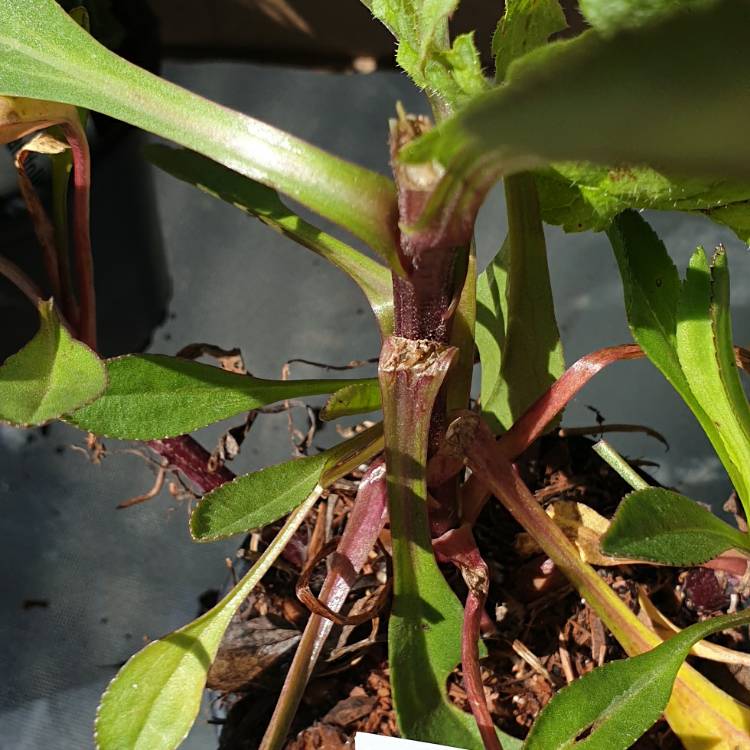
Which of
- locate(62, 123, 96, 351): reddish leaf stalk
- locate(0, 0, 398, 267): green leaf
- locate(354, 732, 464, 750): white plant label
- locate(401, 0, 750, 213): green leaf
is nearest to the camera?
locate(401, 0, 750, 213): green leaf

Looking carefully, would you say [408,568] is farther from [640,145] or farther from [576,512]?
[640,145]

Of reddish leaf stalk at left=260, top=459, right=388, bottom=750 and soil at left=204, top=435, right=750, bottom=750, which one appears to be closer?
reddish leaf stalk at left=260, top=459, right=388, bottom=750

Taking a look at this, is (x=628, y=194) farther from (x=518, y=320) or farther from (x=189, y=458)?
(x=189, y=458)

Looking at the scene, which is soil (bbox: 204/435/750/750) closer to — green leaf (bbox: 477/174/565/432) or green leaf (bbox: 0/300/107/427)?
green leaf (bbox: 477/174/565/432)

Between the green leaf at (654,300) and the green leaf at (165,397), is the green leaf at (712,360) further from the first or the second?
the green leaf at (165,397)

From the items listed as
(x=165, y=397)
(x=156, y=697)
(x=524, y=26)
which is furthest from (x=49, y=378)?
(x=524, y=26)

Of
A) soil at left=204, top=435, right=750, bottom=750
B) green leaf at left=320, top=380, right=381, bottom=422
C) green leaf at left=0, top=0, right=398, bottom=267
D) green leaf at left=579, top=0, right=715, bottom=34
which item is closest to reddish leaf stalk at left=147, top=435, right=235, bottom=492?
soil at left=204, top=435, right=750, bottom=750

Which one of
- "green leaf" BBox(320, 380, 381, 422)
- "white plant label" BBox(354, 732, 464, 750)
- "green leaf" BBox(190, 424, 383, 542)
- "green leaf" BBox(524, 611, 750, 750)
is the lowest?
"white plant label" BBox(354, 732, 464, 750)
